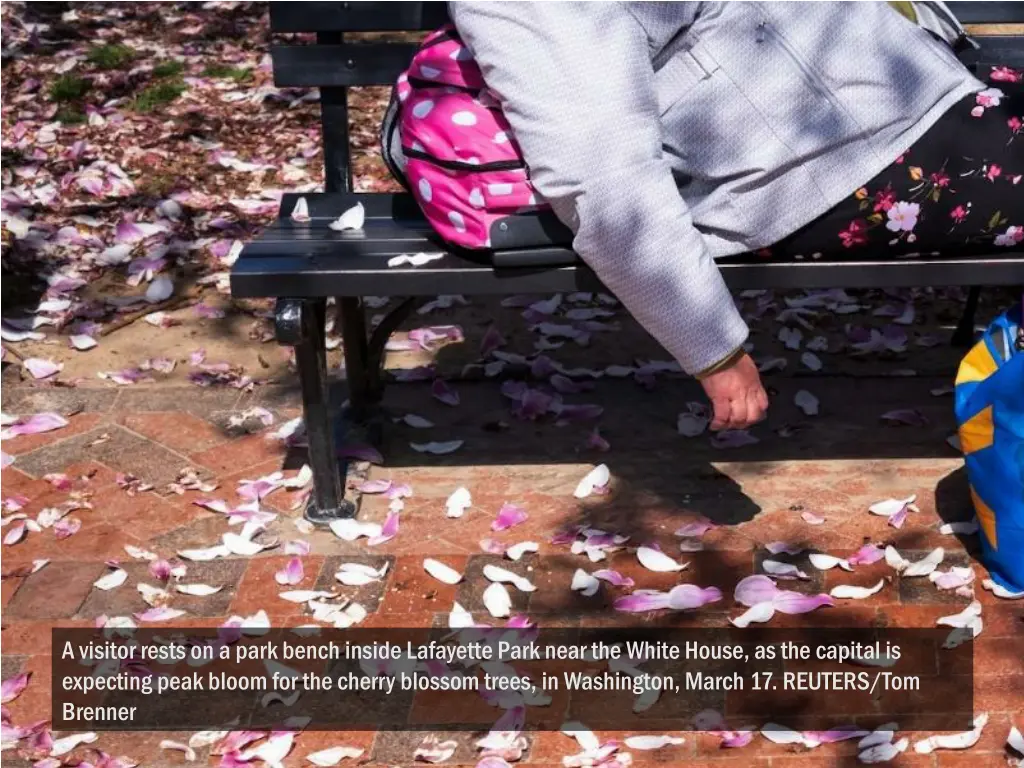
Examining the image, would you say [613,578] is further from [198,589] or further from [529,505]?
[198,589]

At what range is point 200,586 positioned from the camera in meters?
3.38

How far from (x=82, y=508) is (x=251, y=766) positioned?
1131 mm

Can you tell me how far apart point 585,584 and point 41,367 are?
6.42 ft

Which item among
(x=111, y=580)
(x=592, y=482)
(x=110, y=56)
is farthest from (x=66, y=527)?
(x=110, y=56)

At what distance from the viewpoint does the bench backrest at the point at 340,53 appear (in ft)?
12.3

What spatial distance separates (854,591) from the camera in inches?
127

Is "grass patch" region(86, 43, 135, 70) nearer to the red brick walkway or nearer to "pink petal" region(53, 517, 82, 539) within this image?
the red brick walkway

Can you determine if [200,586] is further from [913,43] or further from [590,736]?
[913,43]

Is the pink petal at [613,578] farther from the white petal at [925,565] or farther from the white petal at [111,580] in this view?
the white petal at [111,580]

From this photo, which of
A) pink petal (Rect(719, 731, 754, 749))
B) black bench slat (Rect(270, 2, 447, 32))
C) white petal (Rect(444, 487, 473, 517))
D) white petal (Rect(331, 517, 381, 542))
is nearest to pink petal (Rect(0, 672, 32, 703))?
white petal (Rect(331, 517, 381, 542))

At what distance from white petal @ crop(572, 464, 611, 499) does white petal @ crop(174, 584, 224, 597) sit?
34.9 inches

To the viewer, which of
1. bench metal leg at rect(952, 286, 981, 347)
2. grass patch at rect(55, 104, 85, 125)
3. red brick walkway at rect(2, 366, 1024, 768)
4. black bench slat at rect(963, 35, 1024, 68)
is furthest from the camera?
grass patch at rect(55, 104, 85, 125)

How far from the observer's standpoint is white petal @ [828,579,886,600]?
10.6 feet

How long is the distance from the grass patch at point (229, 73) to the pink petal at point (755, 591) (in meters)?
4.64
